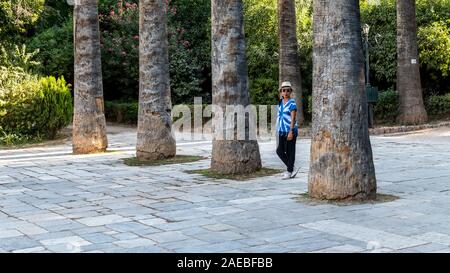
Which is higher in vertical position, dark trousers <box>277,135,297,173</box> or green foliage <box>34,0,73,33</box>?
green foliage <box>34,0,73,33</box>

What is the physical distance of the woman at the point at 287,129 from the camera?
33.7 ft

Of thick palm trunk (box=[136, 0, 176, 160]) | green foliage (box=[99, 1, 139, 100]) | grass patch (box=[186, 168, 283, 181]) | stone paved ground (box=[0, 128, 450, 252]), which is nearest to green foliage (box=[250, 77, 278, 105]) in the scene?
green foliage (box=[99, 1, 139, 100])

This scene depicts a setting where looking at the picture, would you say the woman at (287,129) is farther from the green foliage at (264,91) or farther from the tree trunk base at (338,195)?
the green foliage at (264,91)

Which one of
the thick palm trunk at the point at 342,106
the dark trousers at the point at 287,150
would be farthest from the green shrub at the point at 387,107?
the thick palm trunk at the point at 342,106

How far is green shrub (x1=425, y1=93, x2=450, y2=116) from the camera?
21.0 metres

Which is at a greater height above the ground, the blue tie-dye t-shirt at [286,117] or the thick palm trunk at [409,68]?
the thick palm trunk at [409,68]

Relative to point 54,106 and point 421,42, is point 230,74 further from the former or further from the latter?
point 421,42

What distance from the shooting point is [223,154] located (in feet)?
35.6

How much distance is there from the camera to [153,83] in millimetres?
13109

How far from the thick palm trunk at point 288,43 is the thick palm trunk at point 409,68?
3.30 metres

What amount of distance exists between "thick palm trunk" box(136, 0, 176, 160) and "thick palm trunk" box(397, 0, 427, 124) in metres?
9.65

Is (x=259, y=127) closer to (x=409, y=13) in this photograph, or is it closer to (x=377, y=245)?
(x=409, y=13)

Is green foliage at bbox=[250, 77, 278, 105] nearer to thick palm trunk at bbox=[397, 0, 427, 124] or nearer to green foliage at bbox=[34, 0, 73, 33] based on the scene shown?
thick palm trunk at bbox=[397, 0, 427, 124]
